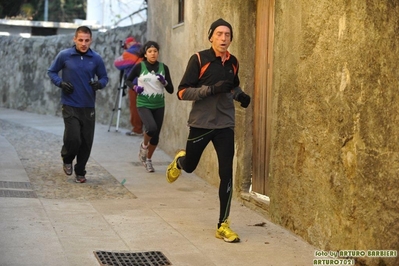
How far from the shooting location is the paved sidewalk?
651 centimetres

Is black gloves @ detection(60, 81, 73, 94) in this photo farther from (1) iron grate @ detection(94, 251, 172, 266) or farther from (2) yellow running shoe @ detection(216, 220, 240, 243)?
(1) iron grate @ detection(94, 251, 172, 266)

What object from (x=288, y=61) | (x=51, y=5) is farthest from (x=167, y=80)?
(x=51, y=5)

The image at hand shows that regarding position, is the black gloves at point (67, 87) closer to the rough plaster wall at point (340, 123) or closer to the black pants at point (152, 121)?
the black pants at point (152, 121)

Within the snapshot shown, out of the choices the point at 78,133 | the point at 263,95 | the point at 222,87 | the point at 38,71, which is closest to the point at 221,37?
the point at 222,87

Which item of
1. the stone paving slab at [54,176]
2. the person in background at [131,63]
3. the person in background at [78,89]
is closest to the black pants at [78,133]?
the person in background at [78,89]

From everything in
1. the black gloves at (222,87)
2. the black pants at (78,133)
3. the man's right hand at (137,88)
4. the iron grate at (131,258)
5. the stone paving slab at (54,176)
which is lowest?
the stone paving slab at (54,176)

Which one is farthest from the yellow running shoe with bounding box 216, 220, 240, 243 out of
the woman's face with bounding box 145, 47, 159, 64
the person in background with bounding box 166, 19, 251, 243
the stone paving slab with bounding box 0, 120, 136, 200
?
the woman's face with bounding box 145, 47, 159, 64

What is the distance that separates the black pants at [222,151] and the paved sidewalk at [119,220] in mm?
351

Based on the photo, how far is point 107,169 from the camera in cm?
1127

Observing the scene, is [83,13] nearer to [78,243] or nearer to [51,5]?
[51,5]

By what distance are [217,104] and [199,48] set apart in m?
3.78

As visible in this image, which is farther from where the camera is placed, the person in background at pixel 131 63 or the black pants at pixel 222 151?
the person in background at pixel 131 63

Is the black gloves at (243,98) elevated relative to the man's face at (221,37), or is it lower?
lower

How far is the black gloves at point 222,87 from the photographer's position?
272 inches
